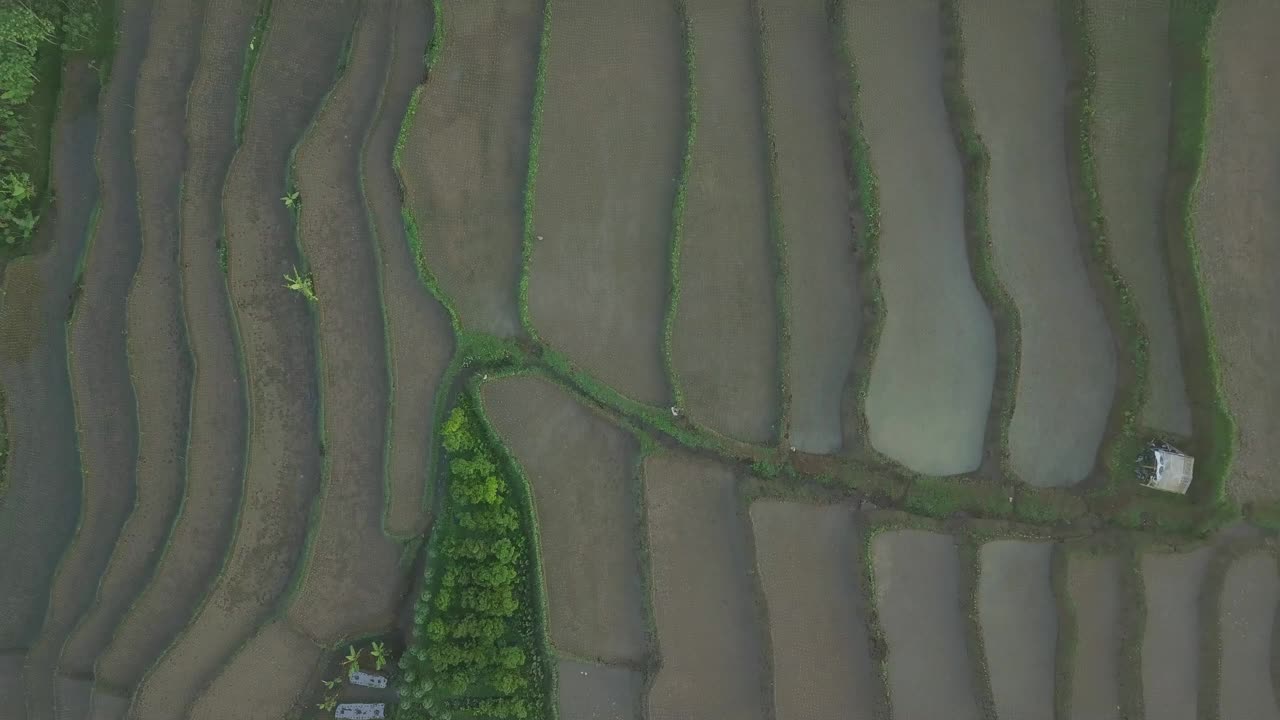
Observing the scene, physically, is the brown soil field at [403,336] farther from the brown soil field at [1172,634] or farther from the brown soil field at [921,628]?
the brown soil field at [1172,634]

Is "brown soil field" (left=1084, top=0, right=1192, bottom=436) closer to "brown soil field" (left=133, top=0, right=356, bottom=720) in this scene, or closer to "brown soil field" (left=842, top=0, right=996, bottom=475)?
"brown soil field" (left=842, top=0, right=996, bottom=475)

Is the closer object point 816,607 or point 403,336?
point 816,607

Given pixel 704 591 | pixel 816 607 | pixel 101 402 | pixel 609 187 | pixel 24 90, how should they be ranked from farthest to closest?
pixel 24 90, pixel 101 402, pixel 609 187, pixel 704 591, pixel 816 607

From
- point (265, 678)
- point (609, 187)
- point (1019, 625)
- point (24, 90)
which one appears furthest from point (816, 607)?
point (24, 90)

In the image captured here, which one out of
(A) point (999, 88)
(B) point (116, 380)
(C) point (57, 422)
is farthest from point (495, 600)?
(A) point (999, 88)

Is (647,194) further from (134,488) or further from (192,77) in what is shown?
(134,488)

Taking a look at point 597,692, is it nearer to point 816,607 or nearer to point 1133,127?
point 816,607

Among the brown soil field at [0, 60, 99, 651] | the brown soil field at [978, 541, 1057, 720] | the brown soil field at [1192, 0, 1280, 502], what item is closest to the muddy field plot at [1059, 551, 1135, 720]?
the brown soil field at [978, 541, 1057, 720]
